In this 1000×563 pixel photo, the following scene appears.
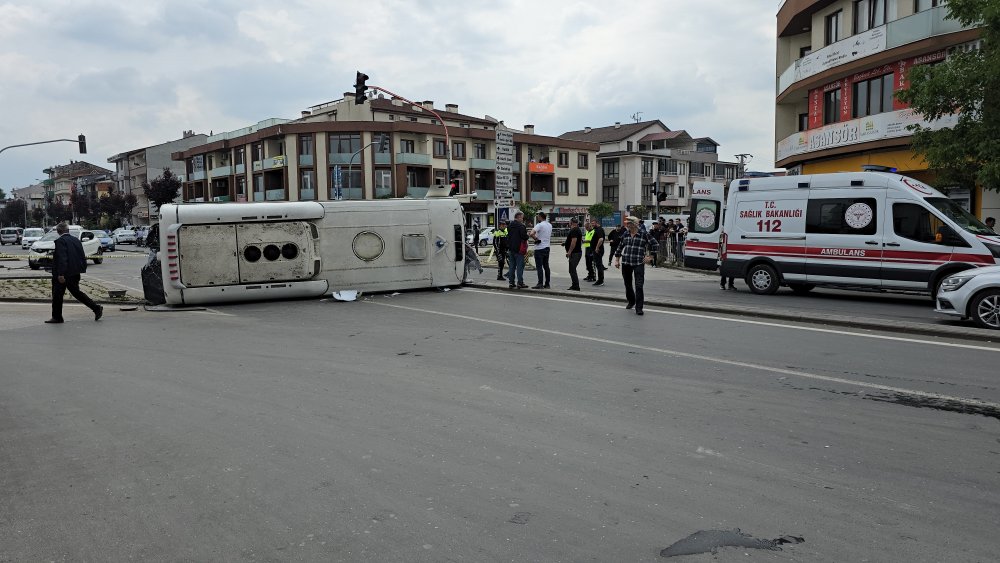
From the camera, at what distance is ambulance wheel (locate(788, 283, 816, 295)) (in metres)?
15.4

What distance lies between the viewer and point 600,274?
17.4 metres

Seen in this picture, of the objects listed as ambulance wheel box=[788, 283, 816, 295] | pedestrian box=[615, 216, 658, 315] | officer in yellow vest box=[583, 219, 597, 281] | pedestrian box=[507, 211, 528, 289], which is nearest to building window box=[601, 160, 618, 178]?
officer in yellow vest box=[583, 219, 597, 281]

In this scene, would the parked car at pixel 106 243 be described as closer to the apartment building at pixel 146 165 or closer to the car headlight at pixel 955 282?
the car headlight at pixel 955 282

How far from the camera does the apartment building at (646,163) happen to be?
84562 mm

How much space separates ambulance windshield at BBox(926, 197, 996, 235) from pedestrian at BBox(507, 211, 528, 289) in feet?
26.8

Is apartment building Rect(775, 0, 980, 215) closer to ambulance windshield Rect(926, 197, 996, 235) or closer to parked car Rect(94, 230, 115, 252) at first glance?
ambulance windshield Rect(926, 197, 996, 235)

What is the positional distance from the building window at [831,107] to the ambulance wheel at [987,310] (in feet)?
58.9

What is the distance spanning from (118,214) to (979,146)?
361 ft

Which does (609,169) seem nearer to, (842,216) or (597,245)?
(597,245)

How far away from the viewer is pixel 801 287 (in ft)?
51.6

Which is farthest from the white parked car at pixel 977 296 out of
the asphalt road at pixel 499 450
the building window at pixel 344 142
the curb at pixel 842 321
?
the building window at pixel 344 142

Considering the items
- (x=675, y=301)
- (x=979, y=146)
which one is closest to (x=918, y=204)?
(x=979, y=146)

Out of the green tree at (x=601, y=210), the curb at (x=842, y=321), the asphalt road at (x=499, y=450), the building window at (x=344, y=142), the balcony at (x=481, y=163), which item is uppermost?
the building window at (x=344, y=142)

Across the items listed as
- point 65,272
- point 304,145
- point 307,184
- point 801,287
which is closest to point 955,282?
point 801,287
